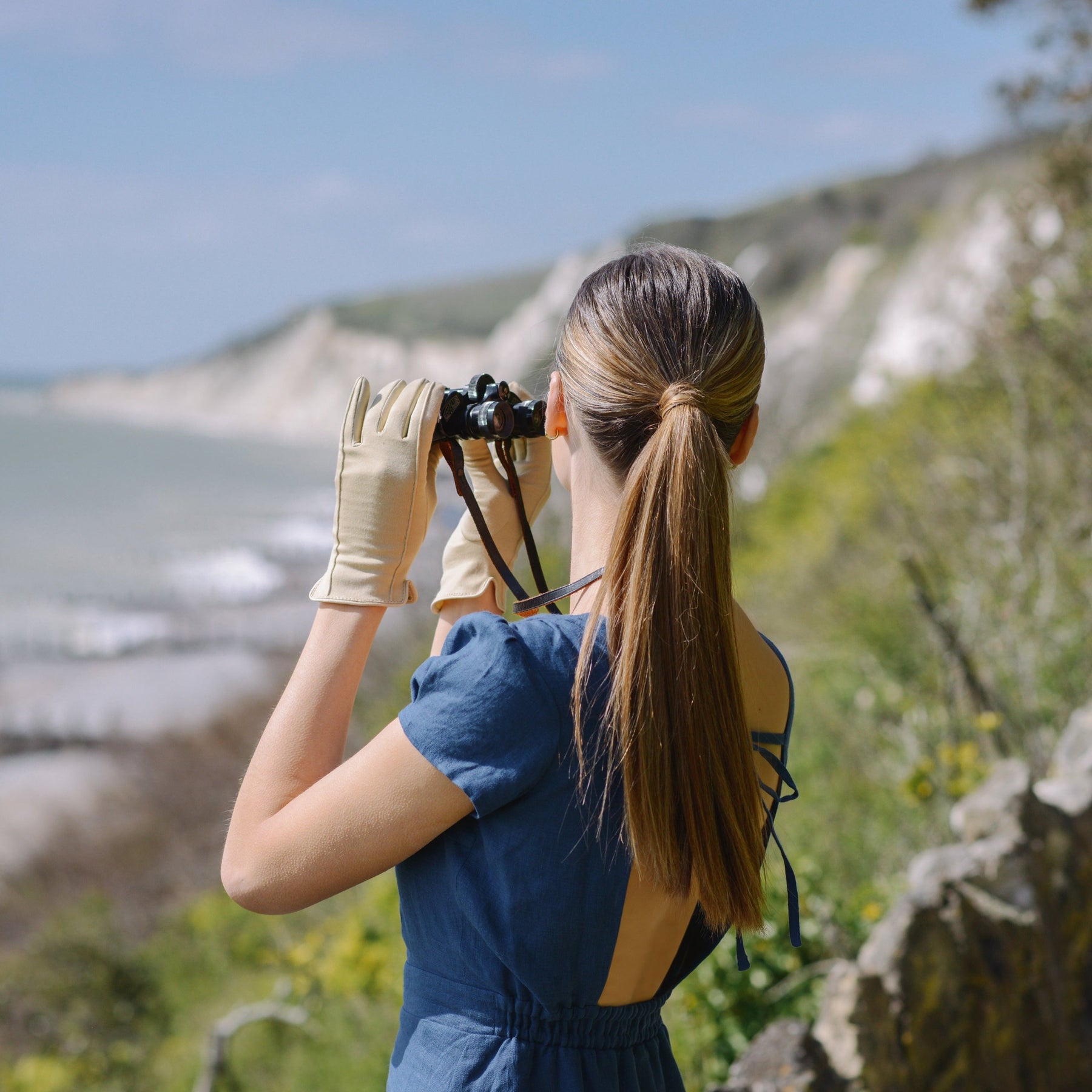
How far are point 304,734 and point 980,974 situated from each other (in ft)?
5.47

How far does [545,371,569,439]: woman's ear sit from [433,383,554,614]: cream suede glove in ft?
0.58

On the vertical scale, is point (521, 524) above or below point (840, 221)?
below

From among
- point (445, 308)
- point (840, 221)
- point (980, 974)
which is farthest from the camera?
point (445, 308)

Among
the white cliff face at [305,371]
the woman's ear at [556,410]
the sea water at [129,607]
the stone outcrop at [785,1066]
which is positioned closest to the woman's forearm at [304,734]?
the woman's ear at [556,410]

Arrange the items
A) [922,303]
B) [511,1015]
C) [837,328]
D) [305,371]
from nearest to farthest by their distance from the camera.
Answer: [511,1015], [922,303], [837,328], [305,371]

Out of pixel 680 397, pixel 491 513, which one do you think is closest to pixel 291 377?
pixel 491 513

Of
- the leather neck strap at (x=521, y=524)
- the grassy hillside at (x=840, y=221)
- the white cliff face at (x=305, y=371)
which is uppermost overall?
the white cliff face at (x=305, y=371)

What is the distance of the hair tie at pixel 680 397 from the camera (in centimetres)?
115

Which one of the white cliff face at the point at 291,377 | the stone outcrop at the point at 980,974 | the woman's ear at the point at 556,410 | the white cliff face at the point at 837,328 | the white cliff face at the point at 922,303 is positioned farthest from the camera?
the white cliff face at the point at 291,377

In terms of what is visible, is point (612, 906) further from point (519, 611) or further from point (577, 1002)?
point (519, 611)

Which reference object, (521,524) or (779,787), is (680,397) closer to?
(521,524)

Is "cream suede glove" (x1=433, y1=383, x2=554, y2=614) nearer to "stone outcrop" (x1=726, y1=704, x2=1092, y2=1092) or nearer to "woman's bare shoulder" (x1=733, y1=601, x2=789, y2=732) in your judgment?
"woman's bare shoulder" (x1=733, y1=601, x2=789, y2=732)

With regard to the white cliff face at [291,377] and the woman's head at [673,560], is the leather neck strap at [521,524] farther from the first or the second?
the white cliff face at [291,377]

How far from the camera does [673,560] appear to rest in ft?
3.67
